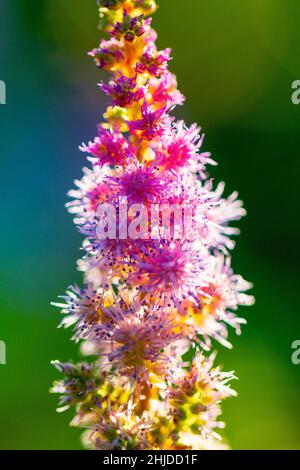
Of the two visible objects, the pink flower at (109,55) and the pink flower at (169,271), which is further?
the pink flower at (109,55)

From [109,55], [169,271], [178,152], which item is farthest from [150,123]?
[169,271]

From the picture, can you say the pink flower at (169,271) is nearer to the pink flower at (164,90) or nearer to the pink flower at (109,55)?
the pink flower at (164,90)

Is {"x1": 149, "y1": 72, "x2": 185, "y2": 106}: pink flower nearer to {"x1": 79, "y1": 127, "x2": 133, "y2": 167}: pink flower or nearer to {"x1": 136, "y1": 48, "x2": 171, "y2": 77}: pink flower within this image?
{"x1": 136, "y1": 48, "x2": 171, "y2": 77}: pink flower

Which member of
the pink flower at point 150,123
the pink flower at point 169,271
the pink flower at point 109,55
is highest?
the pink flower at point 109,55

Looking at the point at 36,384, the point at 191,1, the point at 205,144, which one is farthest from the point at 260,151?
the point at 36,384

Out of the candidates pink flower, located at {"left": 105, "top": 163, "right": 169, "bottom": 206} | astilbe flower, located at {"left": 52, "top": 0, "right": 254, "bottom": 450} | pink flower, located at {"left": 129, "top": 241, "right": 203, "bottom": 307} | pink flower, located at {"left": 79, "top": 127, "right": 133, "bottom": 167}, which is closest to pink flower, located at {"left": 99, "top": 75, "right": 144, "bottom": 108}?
astilbe flower, located at {"left": 52, "top": 0, "right": 254, "bottom": 450}

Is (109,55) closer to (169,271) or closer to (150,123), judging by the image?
(150,123)

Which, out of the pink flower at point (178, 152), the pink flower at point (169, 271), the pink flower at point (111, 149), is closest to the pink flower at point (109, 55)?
the pink flower at point (111, 149)

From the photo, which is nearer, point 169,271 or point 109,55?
point 169,271

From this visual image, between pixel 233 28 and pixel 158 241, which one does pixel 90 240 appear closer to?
pixel 158 241

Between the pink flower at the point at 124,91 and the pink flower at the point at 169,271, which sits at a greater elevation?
the pink flower at the point at 124,91
